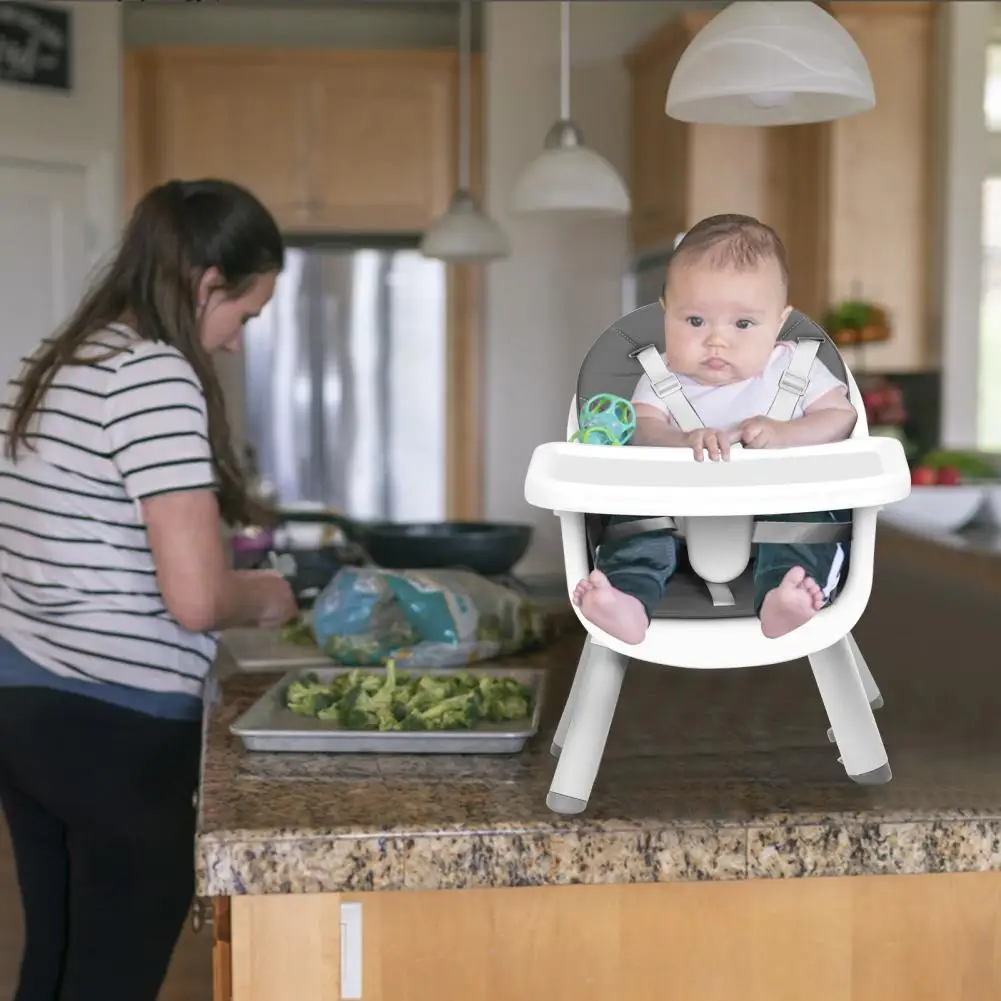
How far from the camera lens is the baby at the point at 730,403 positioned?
79 cm

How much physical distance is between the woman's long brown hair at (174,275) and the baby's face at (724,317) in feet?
2.63

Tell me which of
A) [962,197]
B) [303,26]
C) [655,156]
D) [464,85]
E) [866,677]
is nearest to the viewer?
[866,677]

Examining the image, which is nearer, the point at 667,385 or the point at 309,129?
the point at 667,385

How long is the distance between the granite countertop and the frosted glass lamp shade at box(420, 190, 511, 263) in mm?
1880

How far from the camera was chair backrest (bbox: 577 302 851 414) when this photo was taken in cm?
83

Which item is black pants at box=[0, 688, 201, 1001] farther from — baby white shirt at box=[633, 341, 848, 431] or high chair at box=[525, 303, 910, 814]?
baby white shirt at box=[633, 341, 848, 431]

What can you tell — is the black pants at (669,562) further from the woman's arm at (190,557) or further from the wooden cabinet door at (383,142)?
the wooden cabinet door at (383,142)

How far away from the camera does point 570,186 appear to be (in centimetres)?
236

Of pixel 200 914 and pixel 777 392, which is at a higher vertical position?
pixel 777 392

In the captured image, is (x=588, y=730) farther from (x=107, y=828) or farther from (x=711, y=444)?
(x=107, y=828)

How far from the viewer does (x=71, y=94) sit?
4164mm

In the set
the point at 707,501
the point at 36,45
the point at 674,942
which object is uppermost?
the point at 36,45

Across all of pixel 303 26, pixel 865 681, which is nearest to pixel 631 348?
pixel 865 681

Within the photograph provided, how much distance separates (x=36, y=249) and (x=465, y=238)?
1760 mm
